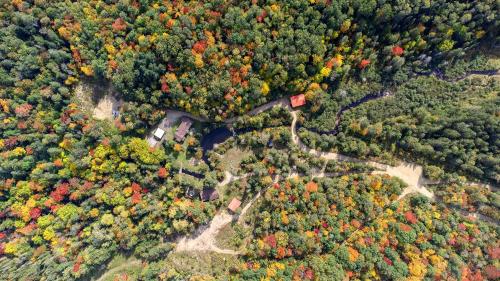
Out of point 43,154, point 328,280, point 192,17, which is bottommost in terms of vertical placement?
point 328,280

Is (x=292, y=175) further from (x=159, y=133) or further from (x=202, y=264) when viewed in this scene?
(x=159, y=133)

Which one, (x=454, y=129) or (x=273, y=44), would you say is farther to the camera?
(x=454, y=129)

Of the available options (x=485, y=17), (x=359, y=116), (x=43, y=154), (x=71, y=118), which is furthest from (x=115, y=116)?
(x=485, y=17)

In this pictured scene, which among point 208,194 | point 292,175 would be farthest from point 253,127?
point 208,194

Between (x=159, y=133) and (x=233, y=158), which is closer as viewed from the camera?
(x=159, y=133)

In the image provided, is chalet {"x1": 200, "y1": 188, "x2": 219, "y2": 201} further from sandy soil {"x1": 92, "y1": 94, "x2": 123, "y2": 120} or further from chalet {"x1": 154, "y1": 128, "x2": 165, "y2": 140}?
sandy soil {"x1": 92, "y1": 94, "x2": 123, "y2": 120}

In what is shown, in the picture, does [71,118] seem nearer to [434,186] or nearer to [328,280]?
[328,280]
